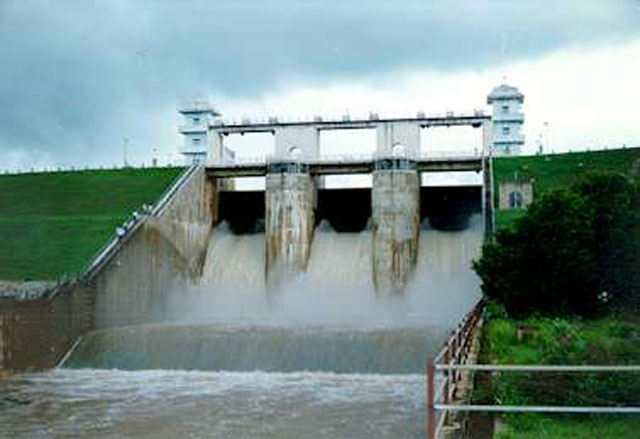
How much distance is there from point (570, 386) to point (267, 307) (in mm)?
26286

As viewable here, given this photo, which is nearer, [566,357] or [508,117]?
[566,357]

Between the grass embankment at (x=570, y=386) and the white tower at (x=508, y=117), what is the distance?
65.5 m

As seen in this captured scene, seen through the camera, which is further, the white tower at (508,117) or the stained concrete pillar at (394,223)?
the white tower at (508,117)

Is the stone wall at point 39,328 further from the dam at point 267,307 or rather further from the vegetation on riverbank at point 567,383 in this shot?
the vegetation on riverbank at point 567,383

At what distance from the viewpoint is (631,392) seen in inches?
382

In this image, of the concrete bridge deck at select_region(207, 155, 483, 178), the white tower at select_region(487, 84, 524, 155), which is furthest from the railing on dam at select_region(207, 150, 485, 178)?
the white tower at select_region(487, 84, 524, 155)

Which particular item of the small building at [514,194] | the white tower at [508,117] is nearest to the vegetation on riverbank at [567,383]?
the small building at [514,194]

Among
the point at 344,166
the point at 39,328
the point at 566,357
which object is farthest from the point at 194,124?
the point at 566,357

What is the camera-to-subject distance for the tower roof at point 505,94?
3196 inches

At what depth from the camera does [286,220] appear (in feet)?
124

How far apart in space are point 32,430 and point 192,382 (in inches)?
237

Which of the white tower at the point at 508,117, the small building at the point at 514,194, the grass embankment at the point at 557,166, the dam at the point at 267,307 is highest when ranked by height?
the white tower at the point at 508,117

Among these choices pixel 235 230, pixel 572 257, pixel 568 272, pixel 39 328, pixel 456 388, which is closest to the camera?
pixel 456 388

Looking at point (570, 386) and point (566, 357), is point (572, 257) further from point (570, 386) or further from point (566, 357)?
point (570, 386)
